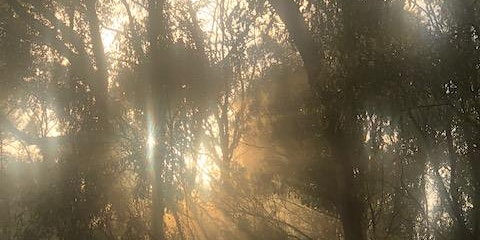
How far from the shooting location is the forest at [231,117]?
27.4 ft

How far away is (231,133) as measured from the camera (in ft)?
57.5

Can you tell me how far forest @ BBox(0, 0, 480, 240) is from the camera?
8.36 meters

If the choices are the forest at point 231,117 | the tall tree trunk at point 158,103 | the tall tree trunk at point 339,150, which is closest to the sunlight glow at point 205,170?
the forest at point 231,117

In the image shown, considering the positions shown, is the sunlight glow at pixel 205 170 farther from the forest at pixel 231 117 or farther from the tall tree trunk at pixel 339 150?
the tall tree trunk at pixel 339 150

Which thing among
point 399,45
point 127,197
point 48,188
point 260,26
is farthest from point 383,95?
point 48,188

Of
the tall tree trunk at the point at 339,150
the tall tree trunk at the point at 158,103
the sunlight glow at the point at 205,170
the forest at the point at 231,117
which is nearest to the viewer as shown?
the forest at the point at 231,117

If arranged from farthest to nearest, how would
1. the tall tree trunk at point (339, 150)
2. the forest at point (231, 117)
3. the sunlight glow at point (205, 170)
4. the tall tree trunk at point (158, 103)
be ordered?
the sunlight glow at point (205, 170) < the tall tree trunk at point (158, 103) < the tall tree trunk at point (339, 150) < the forest at point (231, 117)

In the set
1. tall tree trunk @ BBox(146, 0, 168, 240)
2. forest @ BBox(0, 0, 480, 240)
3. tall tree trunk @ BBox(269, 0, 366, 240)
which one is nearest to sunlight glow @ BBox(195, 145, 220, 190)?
forest @ BBox(0, 0, 480, 240)

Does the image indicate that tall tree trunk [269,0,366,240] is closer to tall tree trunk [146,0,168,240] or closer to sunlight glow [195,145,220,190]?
tall tree trunk [146,0,168,240]

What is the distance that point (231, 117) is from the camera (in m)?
16.5

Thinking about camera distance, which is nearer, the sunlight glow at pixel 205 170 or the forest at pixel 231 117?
the forest at pixel 231 117

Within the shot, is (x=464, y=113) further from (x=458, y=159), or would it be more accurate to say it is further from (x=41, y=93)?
(x=41, y=93)

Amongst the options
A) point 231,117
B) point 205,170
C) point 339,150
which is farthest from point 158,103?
point 231,117

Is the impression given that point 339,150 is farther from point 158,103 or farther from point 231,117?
point 231,117
